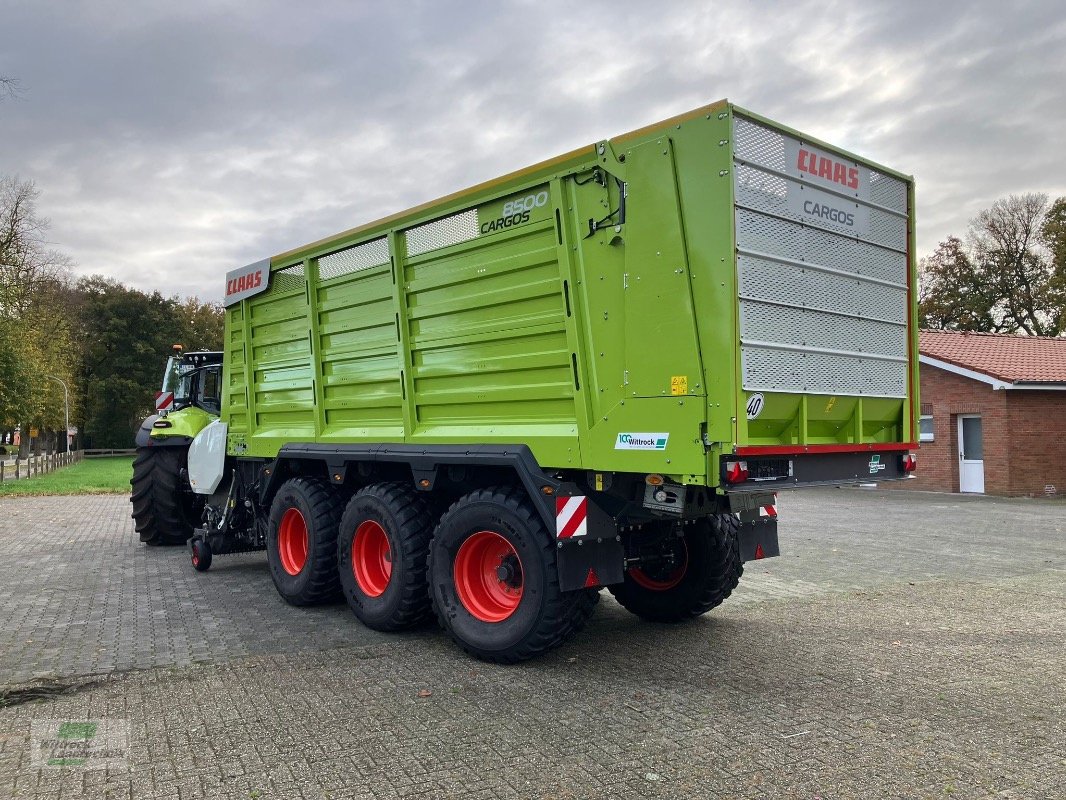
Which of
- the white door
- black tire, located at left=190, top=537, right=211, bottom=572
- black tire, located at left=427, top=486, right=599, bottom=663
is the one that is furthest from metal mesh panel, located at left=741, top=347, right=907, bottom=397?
the white door

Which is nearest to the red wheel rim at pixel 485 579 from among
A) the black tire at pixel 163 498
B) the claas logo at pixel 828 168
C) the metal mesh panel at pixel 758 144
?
the metal mesh panel at pixel 758 144

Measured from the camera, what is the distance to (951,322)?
131ft

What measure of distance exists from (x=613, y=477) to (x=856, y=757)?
77.8 inches

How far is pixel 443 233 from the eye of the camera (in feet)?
19.9

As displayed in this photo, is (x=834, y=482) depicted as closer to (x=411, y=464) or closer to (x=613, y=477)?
(x=613, y=477)

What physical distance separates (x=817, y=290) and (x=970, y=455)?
1799 cm

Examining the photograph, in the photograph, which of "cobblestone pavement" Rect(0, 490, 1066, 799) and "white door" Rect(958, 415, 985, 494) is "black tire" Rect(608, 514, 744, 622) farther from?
"white door" Rect(958, 415, 985, 494)

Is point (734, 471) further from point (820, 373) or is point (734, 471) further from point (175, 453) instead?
point (175, 453)

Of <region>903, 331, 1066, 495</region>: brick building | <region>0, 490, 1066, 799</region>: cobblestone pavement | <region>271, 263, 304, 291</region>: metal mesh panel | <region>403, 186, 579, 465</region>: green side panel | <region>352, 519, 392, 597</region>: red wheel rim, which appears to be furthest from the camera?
<region>903, 331, 1066, 495</region>: brick building

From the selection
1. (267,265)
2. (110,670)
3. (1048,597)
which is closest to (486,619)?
(110,670)

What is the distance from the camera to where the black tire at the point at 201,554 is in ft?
29.1

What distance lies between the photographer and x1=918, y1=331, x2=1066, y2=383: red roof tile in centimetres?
1962

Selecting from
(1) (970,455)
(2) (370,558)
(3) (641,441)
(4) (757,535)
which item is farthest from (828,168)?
(1) (970,455)

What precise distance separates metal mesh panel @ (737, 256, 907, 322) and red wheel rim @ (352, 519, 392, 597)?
3425mm
